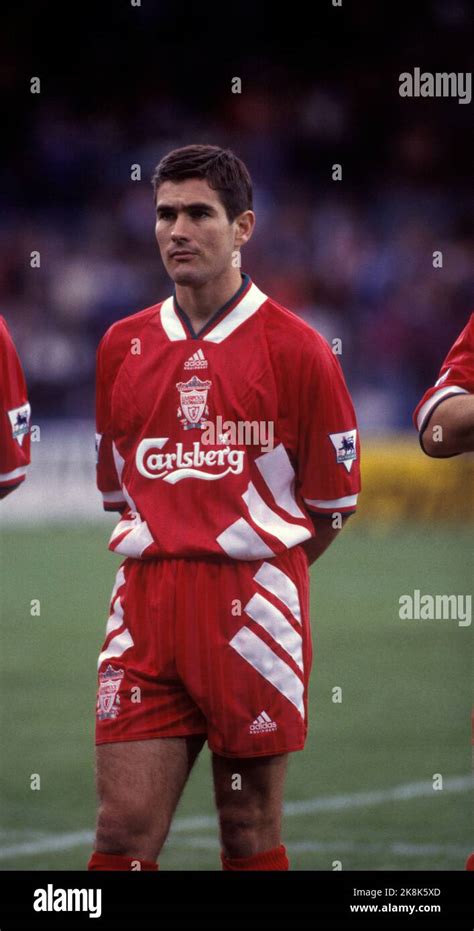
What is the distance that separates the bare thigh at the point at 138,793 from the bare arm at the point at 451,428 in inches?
36.8

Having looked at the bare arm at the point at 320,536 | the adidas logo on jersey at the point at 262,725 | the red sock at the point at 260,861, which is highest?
the bare arm at the point at 320,536

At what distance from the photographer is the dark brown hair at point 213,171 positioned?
3779 millimetres

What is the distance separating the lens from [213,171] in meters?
3.79

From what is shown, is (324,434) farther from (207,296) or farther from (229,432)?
(207,296)

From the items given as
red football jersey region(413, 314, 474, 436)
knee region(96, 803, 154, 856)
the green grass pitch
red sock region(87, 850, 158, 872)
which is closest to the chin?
red football jersey region(413, 314, 474, 436)

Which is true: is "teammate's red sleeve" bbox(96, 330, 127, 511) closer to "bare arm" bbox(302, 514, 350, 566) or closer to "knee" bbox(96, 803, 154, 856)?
"bare arm" bbox(302, 514, 350, 566)

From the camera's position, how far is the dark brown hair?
3779 millimetres

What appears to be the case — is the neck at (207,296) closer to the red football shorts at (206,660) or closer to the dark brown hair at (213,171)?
the dark brown hair at (213,171)

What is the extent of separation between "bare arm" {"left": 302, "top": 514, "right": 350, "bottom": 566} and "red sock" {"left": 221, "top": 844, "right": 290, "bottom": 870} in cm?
84

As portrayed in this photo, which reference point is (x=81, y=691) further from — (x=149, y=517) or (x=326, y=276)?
(x=326, y=276)

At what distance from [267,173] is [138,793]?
1505cm

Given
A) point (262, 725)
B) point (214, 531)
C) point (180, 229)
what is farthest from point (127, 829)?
point (180, 229)

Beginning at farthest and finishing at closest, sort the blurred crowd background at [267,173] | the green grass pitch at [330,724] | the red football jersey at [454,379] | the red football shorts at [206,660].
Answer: the blurred crowd background at [267,173] < the green grass pitch at [330,724] < the red football shorts at [206,660] < the red football jersey at [454,379]

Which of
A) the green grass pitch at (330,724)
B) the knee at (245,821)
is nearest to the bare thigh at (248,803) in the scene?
the knee at (245,821)
